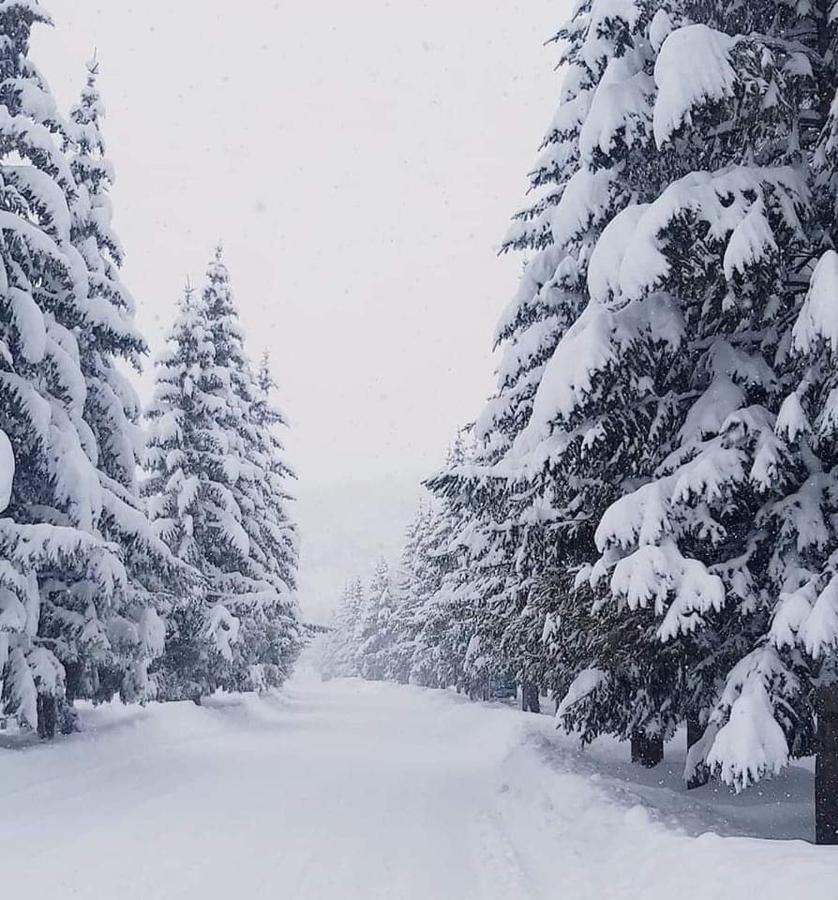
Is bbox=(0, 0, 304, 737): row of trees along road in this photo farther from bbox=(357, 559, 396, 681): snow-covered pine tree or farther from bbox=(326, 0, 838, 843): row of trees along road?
bbox=(357, 559, 396, 681): snow-covered pine tree

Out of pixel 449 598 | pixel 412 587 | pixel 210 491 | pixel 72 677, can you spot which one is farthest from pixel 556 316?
pixel 412 587

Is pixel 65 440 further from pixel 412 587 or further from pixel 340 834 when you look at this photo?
pixel 412 587

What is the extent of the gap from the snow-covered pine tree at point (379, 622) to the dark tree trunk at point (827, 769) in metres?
55.9

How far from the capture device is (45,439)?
13.7 m

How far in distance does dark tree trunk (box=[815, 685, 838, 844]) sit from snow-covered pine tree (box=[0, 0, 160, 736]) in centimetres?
1019

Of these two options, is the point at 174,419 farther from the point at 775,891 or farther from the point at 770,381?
the point at 775,891

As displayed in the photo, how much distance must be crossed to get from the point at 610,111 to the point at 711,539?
178 inches

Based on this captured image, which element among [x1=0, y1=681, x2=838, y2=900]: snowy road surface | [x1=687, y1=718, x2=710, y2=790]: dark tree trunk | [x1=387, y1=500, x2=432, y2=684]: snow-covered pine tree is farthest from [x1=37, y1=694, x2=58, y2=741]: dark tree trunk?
[x1=387, y1=500, x2=432, y2=684]: snow-covered pine tree

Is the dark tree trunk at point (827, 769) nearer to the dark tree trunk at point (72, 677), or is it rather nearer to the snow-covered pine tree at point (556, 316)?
the snow-covered pine tree at point (556, 316)

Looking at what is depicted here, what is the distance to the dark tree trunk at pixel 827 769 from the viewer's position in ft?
25.7

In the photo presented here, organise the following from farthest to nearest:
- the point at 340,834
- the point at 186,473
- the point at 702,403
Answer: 1. the point at 186,473
2. the point at 340,834
3. the point at 702,403

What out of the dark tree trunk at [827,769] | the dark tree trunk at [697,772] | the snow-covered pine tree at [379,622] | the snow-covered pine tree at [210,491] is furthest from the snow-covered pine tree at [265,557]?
the snow-covered pine tree at [379,622]

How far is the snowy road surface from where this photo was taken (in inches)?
275

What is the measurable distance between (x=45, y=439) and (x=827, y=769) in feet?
37.6
